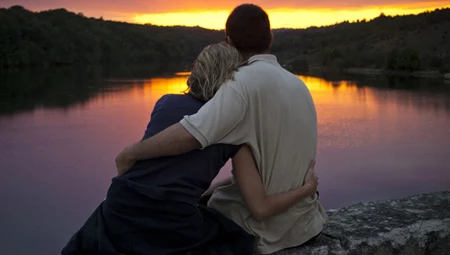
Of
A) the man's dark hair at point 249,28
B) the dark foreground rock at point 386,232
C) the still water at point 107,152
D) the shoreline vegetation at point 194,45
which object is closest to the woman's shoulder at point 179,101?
the man's dark hair at point 249,28

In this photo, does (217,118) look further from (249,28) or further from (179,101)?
(249,28)

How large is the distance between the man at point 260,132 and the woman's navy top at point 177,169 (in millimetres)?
30

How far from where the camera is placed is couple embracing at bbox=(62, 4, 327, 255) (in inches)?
50.9

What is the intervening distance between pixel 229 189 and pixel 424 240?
597mm

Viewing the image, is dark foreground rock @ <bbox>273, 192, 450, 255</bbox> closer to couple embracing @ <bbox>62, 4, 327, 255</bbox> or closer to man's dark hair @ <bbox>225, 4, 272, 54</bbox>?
couple embracing @ <bbox>62, 4, 327, 255</bbox>

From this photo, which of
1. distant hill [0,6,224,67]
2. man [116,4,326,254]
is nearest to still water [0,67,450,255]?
man [116,4,326,254]

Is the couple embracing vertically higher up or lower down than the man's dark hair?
lower down

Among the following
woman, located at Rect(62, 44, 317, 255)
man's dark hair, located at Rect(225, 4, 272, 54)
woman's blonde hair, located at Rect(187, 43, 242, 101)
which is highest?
man's dark hair, located at Rect(225, 4, 272, 54)

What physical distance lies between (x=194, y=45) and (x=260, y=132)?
2778 inches

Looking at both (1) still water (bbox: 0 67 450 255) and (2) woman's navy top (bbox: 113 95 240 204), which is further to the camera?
(1) still water (bbox: 0 67 450 255)

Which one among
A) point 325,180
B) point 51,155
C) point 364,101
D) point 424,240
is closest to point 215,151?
point 424,240

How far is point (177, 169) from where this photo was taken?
132 cm

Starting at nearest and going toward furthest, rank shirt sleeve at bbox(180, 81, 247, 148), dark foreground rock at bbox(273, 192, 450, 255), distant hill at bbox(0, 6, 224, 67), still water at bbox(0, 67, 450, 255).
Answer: shirt sleeve at bbox(180, 81, 247, 148), dark foreground rock at bbox(273, 192, 450, 255), still water at bbox(0, 67, 450, 255), distant hill at bbox(0, 6, 224, 67)

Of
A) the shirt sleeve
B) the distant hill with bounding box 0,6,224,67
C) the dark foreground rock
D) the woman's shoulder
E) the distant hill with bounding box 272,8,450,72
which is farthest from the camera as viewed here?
the distant hill with bounding box 0,6,224,67
